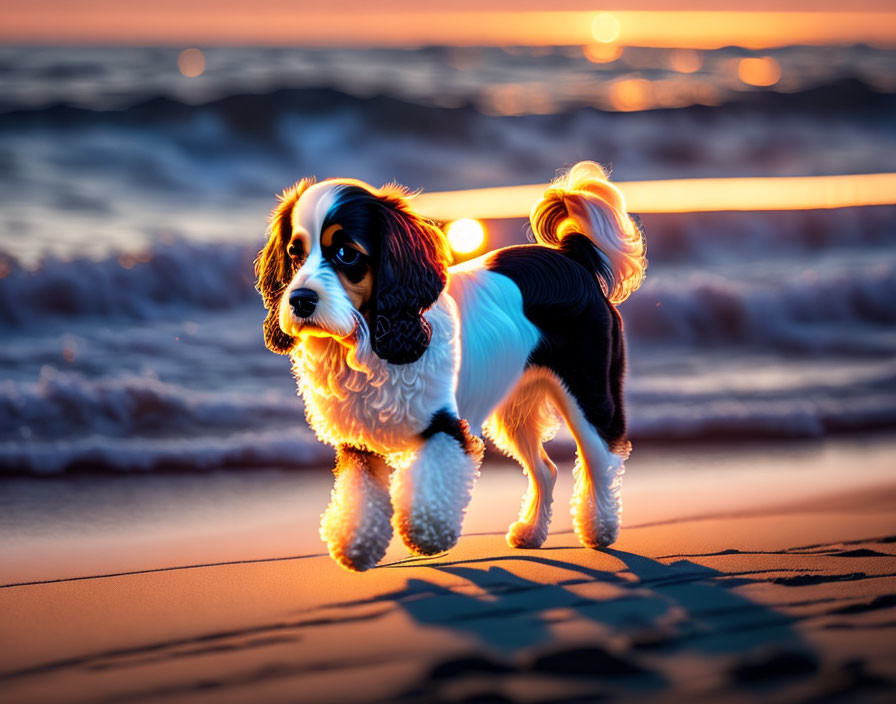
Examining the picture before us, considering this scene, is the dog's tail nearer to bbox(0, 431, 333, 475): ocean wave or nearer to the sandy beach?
the sandy beach

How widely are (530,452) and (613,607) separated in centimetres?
108

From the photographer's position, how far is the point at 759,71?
2555cm

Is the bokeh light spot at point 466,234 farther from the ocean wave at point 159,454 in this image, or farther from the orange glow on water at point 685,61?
the orange glow on water at point 685,61

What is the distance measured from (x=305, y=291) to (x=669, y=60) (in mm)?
26064

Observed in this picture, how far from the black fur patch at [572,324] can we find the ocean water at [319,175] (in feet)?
7.17

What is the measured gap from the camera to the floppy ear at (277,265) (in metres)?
3.61

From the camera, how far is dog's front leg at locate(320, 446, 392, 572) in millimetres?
3740

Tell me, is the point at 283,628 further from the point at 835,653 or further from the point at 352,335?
the point at 835,653

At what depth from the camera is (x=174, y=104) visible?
16219mm

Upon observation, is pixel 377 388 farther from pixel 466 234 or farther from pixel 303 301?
pixel 466 234

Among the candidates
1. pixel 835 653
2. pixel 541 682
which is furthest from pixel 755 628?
pixel 541 682

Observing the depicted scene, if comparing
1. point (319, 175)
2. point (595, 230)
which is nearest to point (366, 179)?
point (319, 175)

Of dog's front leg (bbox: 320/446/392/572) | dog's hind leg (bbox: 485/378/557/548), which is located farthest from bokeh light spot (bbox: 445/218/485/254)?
dog's front leg (bbox: 320/446/392/572)

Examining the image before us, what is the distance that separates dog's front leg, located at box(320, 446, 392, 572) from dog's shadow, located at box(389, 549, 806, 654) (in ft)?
0.60
